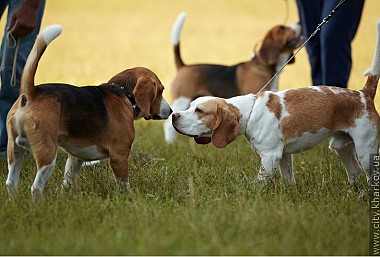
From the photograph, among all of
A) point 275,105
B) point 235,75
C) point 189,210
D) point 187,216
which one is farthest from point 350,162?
point 235,75

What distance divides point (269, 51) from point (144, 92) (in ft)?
14.5

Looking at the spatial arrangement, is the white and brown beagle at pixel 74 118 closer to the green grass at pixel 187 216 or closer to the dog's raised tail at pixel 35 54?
the dog's raised tail at pixel 35 54

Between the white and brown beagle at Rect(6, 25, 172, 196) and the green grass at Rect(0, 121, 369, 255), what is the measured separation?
25 centimetres

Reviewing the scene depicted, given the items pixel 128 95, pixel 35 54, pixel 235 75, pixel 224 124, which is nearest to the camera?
pixel 35 54

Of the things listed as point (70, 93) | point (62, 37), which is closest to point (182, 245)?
point (70, 93)

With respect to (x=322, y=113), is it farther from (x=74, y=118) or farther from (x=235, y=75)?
(x=235, y=75)

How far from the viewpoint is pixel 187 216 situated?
201 inches

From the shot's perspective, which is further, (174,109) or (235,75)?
(235,75)

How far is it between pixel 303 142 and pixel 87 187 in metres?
1.80

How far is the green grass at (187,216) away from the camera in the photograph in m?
4.59

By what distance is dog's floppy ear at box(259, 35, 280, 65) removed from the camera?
10156mm

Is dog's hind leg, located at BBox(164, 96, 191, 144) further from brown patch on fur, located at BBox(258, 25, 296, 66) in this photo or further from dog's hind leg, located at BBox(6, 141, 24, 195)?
dog's hind leg, located at BBox(6, 141, 24, 195)

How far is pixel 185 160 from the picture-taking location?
25.0 ft

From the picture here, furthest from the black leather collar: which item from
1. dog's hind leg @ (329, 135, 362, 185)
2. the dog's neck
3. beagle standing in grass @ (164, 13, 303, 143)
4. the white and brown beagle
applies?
beagle standing in grass @ (164, 13, 303, 143)
